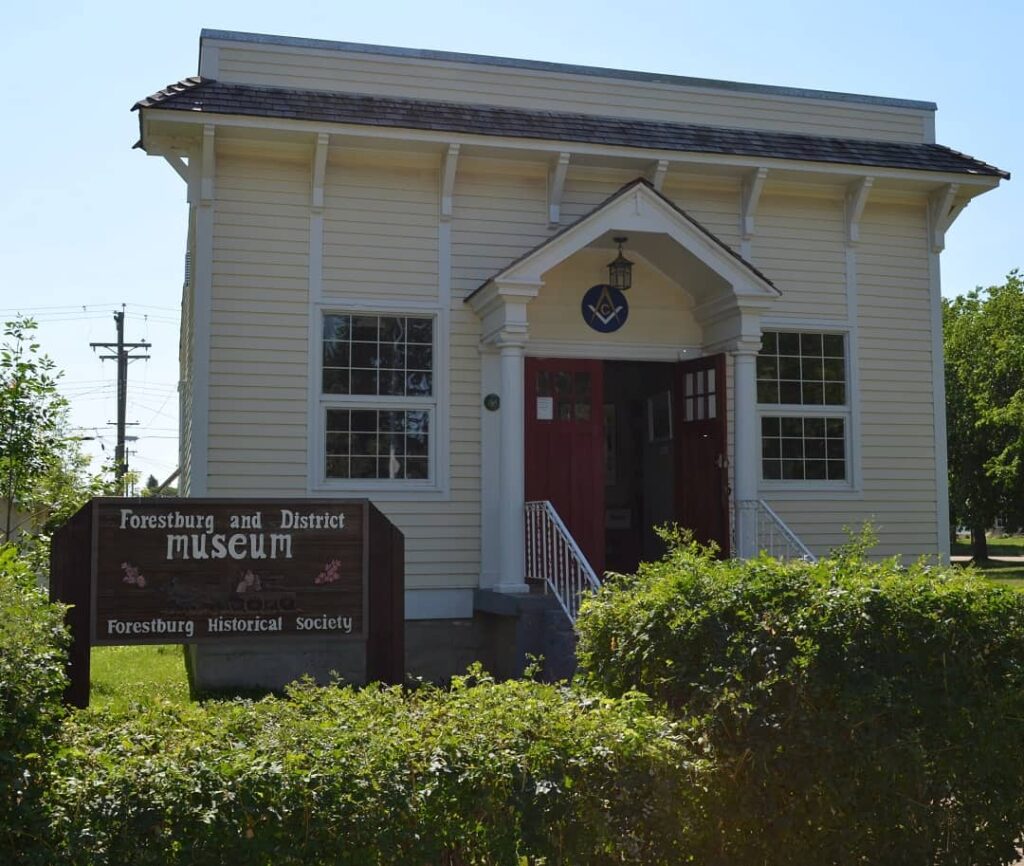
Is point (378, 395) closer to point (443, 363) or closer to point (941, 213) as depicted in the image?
point (443, 363)

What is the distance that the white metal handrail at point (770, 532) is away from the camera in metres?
11.0

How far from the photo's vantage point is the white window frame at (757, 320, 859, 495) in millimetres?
12305

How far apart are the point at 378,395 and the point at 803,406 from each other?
4.76 m

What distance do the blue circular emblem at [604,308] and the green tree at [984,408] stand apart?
3037cm

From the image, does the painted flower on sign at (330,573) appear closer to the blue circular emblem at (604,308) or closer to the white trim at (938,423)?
the blue circular emblem at (604,308)

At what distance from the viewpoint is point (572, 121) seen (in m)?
11.7

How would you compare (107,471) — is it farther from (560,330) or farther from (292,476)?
(560,330)

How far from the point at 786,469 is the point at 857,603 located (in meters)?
7.80

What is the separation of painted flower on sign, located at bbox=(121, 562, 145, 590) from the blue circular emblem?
6096 mm

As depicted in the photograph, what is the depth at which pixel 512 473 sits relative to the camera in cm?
1077

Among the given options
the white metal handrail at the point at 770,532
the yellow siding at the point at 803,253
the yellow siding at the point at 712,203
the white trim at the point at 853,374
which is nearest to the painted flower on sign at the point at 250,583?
the white metal handrail at the point at 770,532

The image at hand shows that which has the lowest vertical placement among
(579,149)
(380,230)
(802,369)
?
(802,369)

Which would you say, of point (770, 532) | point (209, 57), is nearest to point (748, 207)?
point (770, 532)

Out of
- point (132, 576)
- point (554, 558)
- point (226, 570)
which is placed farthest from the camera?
point (554, 558)
